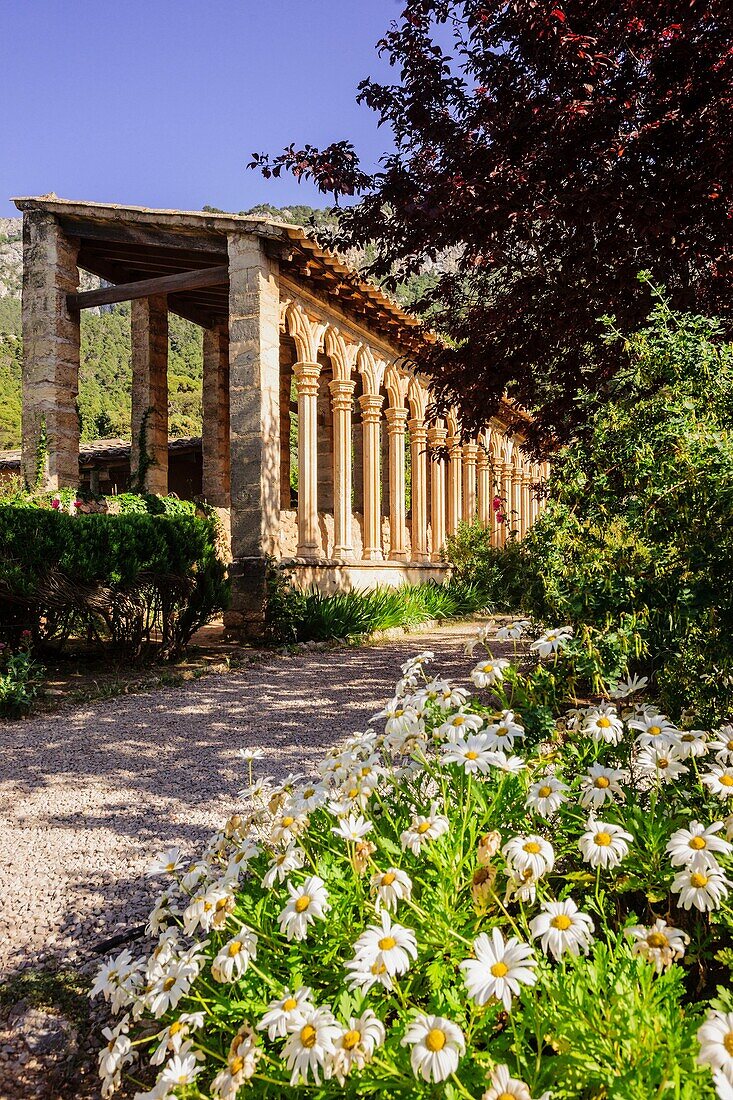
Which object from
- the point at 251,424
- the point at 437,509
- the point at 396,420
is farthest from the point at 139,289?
the point at 437,509

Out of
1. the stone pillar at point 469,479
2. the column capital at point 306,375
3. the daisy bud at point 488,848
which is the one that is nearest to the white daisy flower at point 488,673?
the daisy bud at point 488,848

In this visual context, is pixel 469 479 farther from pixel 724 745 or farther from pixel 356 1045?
pixel 356 1045

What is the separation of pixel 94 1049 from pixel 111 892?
0.81m

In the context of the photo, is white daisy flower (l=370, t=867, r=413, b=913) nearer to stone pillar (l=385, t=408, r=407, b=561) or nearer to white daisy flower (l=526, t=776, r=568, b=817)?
white daisy flower (l=526, t=776, r=568, b=817)

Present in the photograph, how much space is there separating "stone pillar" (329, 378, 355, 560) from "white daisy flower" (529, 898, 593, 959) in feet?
32.6

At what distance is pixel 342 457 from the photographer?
462 inches

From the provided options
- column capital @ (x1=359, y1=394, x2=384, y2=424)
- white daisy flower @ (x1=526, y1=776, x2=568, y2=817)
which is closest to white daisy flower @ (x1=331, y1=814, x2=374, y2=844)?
white daisy flower @ (x1=526, y1=776, x2=568, y2=817)

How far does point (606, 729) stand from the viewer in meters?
1.82

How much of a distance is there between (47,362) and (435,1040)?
406 inches

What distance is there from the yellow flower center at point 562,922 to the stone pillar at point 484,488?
53.9ft

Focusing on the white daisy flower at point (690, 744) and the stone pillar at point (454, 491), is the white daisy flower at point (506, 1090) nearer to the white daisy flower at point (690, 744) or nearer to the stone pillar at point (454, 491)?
the white daisy flower at point (690, 744)

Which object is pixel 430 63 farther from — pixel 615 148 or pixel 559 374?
pixel 559 374

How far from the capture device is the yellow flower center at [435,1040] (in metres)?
1.08

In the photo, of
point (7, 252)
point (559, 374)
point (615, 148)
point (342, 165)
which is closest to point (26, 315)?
point (342, 165)
